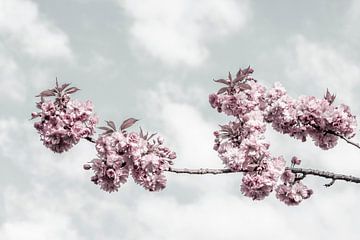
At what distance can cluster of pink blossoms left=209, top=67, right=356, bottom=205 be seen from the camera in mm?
7781

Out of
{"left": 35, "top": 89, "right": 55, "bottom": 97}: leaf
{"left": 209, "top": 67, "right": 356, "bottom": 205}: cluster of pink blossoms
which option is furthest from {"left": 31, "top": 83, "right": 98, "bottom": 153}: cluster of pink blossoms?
{"left": 209, "top": 67, "right": 356, "bottom": 205}: cluster of pink blossoms

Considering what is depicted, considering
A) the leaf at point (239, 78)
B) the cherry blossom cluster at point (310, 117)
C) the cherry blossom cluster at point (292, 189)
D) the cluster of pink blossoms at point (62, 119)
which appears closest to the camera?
the cluster of pink blossoms at point (62, 119)

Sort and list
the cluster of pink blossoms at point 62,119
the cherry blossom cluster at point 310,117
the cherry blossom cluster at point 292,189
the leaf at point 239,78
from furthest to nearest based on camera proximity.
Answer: the cherry blossom cluster at point 310,117
the cherry blossom cluster at point 292,189
the leaf at point 239,78
the cluster of pink blossoms at point 62,119

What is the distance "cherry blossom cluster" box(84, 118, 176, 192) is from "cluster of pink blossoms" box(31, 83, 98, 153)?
0.25m

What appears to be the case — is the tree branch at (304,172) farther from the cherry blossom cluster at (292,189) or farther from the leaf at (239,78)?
the leaf at (239,78)

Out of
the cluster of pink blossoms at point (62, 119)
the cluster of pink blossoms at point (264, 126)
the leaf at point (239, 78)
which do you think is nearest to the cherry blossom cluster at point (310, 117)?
the cluster of pink blossoms at point (264, 126)

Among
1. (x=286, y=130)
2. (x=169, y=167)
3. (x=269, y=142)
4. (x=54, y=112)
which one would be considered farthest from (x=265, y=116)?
(x=54, y=112)

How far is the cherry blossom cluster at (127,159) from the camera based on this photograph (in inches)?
295

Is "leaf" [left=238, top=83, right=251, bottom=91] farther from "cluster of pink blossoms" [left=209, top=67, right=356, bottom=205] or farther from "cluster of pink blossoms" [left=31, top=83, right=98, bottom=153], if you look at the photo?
"cluster of pink blossoms" [left=31, top=83, right=98, bottom=153]

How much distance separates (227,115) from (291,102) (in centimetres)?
96

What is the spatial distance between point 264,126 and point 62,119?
2.55 metres

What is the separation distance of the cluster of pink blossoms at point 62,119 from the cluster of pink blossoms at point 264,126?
1697 millimetres

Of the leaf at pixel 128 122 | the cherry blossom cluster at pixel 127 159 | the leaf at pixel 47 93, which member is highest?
the leaf at pixel 47 93

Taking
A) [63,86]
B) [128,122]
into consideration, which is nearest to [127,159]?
[128,122]
